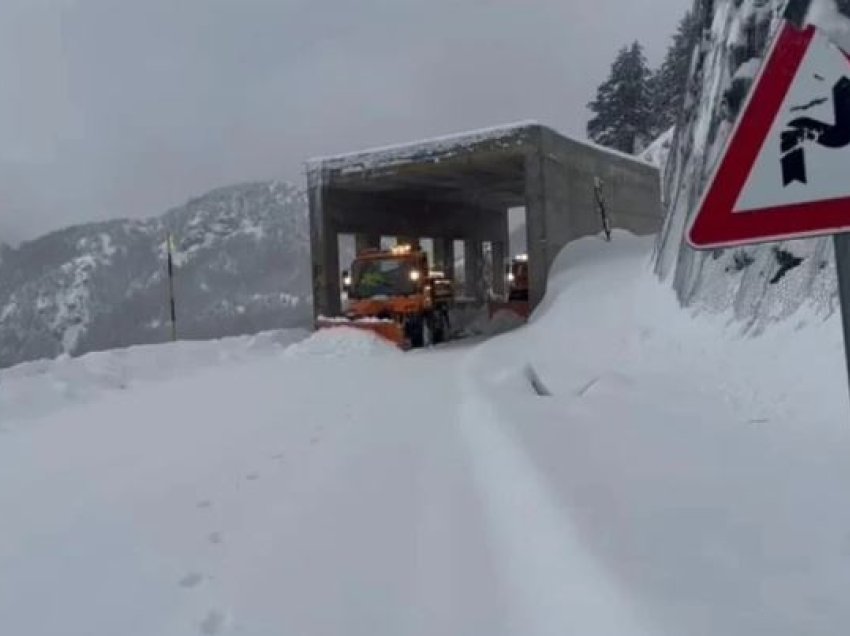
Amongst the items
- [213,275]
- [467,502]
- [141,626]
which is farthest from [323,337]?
[213,275]

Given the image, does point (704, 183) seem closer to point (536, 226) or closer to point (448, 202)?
point (536, 226)

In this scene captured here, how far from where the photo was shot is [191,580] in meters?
4.14

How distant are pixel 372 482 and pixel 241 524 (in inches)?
49.8

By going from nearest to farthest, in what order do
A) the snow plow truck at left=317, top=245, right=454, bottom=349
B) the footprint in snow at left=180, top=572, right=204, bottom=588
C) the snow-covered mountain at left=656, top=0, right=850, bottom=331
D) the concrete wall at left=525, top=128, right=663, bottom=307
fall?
the footprint in snow at left=180, top=572, right=204, bottom=588
the snow-covered mountain at left=656, top=0, right=850, bottom=331
the snow plow truck at left=317, top=245, right=454, bottom=349
the concrete wall at left=525, top=128, right=663, bottom=307

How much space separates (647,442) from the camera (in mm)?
5934

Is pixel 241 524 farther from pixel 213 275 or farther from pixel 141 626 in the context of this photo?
pixel 213 275

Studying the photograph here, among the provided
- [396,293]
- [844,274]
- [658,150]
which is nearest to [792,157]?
[844,274]

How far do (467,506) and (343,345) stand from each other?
13.6 m

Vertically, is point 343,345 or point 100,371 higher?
point 100,371

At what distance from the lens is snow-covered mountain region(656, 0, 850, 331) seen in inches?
303

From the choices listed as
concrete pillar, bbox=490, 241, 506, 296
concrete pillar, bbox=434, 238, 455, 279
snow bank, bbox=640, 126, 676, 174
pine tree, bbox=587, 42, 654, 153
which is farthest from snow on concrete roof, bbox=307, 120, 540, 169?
pine tree, bbox=587, 42, 654, 153

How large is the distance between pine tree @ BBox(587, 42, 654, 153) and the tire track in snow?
53.0 metres

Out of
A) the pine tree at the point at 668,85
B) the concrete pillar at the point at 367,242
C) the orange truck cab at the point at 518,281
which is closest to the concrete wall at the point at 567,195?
the orange truck cab at the point at 518,281

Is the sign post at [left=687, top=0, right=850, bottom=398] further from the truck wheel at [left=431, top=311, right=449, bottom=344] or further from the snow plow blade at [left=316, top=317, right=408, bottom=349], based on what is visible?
the truck wheel at [left=431, top=311, right=449, bottom=344]
